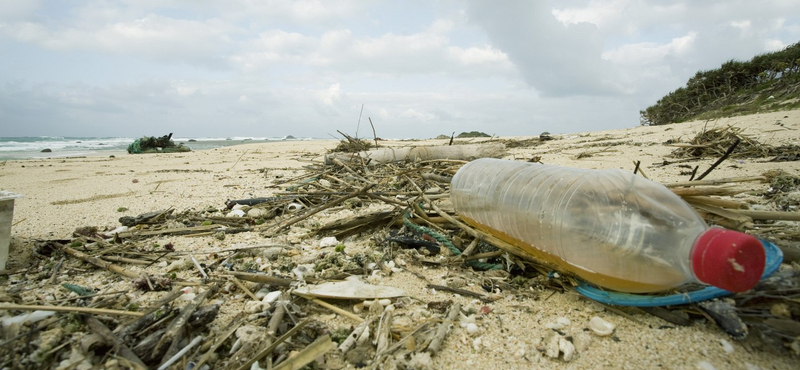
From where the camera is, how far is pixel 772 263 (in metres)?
1.05

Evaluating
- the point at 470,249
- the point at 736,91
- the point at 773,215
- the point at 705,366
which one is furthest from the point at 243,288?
the point at 736,91

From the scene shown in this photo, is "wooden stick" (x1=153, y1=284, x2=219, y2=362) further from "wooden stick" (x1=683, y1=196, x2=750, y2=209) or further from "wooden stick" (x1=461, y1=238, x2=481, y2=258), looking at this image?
"wooden stick" (x1=683, y1=196, x2=750, y2=209)

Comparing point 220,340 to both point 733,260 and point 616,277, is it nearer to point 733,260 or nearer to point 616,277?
point 616,277

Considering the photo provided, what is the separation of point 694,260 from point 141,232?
289cm

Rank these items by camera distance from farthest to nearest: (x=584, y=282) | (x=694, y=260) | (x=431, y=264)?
(x=431, y=264) < (x=584, y=282) < (x=694, y=260)

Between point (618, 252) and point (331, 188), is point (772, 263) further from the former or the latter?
point (331, 188)

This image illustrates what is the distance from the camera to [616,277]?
1.23 meters

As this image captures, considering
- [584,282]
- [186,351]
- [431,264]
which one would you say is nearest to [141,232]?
[186,351]

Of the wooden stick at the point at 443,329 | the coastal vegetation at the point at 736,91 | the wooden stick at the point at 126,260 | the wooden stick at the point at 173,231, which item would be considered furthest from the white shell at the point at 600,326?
the coastal vegetation at the point at 736,91

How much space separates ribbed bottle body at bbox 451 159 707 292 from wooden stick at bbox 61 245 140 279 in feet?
6.01

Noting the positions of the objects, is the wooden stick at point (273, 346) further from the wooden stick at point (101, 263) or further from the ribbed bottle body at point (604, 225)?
the ribbed bottle body at point (604, 225)

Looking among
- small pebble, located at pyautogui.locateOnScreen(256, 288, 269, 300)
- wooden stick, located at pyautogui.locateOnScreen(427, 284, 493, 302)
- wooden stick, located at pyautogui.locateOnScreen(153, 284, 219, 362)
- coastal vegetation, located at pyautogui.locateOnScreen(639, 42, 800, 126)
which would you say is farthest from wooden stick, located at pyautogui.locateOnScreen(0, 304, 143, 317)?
coastal vegetation, located at pyautogui.locateOnScreen(639, 42, 800, 126)

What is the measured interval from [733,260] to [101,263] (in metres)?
2.52

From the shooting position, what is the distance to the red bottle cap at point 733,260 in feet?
2.88
